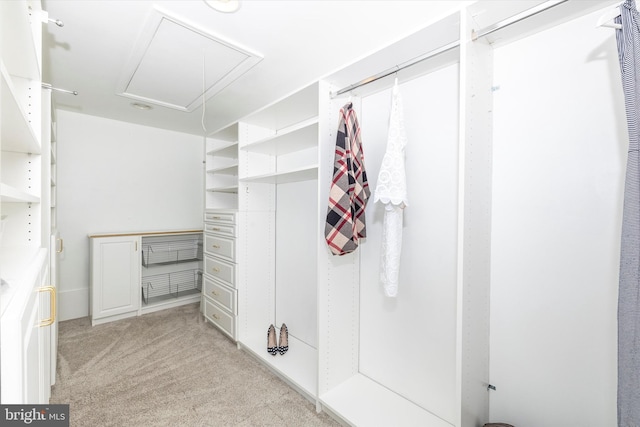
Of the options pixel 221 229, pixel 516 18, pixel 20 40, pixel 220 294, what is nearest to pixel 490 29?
pixel 516 18

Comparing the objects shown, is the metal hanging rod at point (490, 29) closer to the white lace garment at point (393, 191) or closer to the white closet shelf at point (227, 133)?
the white lace garment at point (393, 191)

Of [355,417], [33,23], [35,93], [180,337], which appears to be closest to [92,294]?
[180,337]

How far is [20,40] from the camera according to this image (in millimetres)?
914

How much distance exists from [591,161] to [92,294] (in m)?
3.89

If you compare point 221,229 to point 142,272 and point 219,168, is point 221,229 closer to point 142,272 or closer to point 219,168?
point 219,168

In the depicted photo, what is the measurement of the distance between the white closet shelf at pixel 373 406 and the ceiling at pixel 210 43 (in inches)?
74.9

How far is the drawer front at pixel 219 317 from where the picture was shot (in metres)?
2.50

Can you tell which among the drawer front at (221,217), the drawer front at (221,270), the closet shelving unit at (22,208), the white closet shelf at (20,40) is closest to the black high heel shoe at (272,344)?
the drawer front at (221,270)

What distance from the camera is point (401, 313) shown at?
172cm

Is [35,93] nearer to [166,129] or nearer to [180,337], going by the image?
[180,337]

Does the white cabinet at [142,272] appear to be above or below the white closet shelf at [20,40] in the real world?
below

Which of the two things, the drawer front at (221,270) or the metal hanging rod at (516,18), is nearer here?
the metal hanging rod at (516,18)

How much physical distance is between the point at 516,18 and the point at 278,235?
215 cm

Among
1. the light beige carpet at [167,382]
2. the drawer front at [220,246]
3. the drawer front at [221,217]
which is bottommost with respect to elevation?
the light beige carpet at [167,382]
